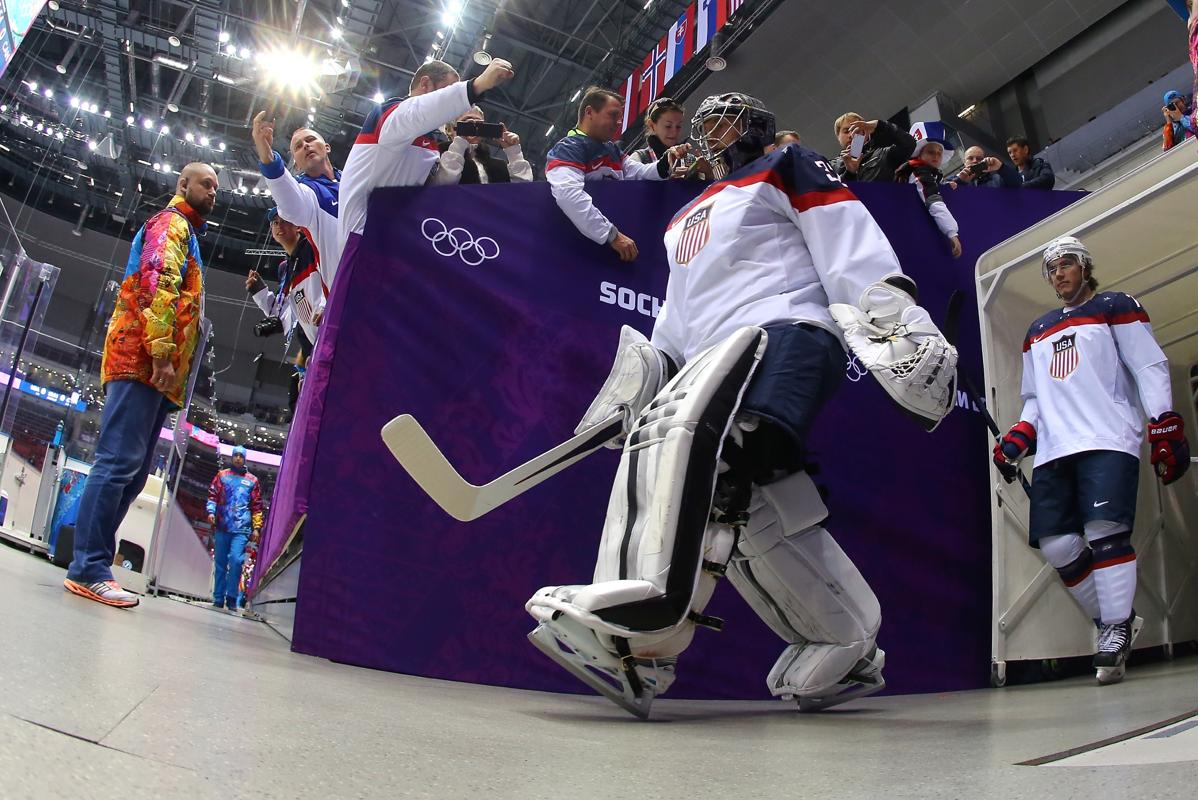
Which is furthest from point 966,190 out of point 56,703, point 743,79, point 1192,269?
point 743,79

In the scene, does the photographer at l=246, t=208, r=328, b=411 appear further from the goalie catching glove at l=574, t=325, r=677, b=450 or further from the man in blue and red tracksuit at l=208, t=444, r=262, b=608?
the man in blue and red tracksuit at l=208, t=444, r=262, b=608

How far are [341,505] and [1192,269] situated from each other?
3687 mm

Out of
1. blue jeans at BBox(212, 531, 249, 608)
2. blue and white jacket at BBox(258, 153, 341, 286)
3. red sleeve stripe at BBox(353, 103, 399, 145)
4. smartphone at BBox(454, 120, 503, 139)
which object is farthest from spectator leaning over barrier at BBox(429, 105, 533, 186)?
blue jeans at BBox(212, 531, 249, 608)

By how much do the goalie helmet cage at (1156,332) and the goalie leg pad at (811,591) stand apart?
4.63ft

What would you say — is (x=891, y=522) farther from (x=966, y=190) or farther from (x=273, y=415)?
(x=273, y=415)

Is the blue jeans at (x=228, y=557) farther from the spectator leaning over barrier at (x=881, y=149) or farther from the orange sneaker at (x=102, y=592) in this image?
the spectator leaning over barrier at (x=881, y=149)

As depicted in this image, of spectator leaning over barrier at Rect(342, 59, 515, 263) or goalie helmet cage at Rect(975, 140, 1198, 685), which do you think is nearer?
spectator leaning over barrier at Rect(342, 59, 515, 263)

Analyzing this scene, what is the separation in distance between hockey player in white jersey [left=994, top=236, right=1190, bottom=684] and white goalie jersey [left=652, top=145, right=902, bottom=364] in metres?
1.33

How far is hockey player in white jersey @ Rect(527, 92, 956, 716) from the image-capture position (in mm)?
1521

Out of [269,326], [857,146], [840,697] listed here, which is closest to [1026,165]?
[857,146]

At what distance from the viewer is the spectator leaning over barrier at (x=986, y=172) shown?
4.93 m

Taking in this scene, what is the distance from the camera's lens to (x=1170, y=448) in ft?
8.11

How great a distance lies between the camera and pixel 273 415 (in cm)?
2595

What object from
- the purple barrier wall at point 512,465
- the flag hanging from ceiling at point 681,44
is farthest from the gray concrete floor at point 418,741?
the flag hanging from ceiling at point 681,44
